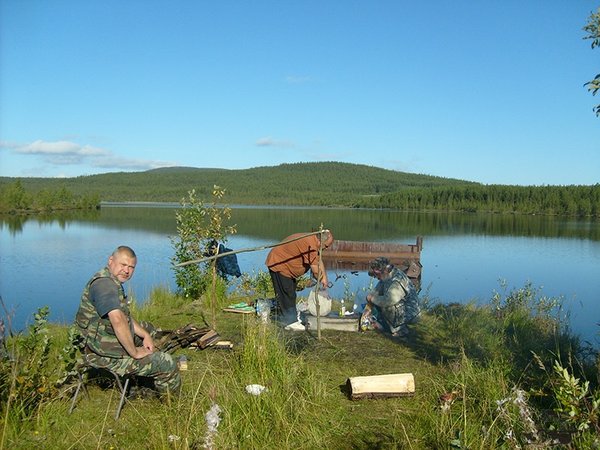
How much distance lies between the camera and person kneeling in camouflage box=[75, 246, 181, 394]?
4551mm

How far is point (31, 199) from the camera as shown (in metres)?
64.6

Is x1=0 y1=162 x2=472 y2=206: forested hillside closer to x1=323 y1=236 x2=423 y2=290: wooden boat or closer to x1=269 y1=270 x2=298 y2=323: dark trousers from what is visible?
x1=323 y1=236 x2=423 y2=290: wooden boat

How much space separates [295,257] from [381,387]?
3.61 m

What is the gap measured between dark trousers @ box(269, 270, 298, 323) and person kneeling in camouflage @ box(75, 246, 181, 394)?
397 centimetres

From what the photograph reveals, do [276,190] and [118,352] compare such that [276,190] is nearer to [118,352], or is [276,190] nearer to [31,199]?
[31,199]

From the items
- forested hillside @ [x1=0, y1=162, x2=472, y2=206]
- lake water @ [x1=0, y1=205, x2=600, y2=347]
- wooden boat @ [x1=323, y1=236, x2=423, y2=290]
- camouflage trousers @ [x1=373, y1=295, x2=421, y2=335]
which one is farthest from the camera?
forested hillside @ [x1=0, y1=162, x2=472, y2=206]

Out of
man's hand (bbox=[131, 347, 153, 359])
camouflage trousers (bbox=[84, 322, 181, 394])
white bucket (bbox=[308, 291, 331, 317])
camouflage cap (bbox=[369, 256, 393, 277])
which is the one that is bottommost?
white bucket (bbox=[308, 291, 331, 317])

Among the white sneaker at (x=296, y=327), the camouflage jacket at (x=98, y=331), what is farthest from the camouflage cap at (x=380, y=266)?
the camouflage jacket at (x=98, y=331)

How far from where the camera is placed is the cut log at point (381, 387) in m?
5.26

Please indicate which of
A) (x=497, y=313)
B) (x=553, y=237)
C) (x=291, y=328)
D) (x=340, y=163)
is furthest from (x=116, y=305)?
(x=340, y=163)

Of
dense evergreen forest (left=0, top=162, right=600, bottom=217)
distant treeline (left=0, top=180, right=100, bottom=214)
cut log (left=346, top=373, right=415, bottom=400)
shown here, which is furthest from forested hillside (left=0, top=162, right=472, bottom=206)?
cut log (left=346, top=373, right=415, bottom=400)

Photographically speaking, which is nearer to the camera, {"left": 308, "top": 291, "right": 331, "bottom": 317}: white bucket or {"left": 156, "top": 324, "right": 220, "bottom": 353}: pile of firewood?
{"left": 156, "top": 324, "right": 220, "bottom": 353}: pile of firewood

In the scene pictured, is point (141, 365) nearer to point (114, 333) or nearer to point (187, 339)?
point (114, 333)

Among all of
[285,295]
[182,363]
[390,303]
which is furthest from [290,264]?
[182,363]
